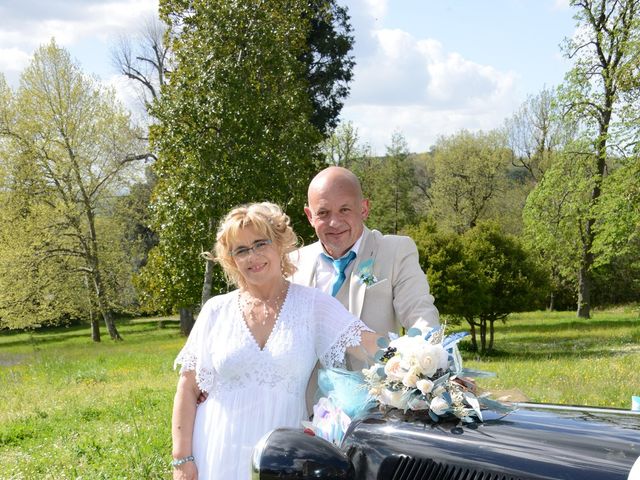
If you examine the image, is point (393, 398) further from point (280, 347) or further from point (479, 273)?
point (479, 273)

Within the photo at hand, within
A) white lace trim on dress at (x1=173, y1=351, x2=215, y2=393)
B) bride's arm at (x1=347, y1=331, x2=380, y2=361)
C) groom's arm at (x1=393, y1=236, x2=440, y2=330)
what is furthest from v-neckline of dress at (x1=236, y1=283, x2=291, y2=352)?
groom's arm at (x1=393, y1=236, x2=440, y2=330)

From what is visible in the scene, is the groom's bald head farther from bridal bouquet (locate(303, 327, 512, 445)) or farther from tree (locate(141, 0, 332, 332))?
tree (locate(141, 0, 332, 332))

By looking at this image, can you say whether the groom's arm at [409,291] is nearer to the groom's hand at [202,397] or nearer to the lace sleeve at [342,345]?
the lace sleeve at [342,345]

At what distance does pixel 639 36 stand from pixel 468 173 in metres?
23.8

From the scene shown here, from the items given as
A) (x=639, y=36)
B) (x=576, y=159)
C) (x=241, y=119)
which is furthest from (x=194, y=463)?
(x=576, y=159)

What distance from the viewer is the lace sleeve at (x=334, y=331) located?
10.5 ft

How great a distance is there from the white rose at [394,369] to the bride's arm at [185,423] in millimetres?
1222

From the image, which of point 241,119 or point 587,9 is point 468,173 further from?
point 241,119

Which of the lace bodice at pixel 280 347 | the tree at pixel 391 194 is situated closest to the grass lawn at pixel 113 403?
the lace bodice at pixel 280 347

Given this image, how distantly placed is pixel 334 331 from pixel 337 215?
83 centimetres

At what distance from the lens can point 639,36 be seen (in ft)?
80.2

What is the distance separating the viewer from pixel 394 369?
2.45m

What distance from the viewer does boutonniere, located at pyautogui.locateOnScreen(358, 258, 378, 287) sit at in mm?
3809

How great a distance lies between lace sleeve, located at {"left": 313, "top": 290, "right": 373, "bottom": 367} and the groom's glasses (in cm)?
37
